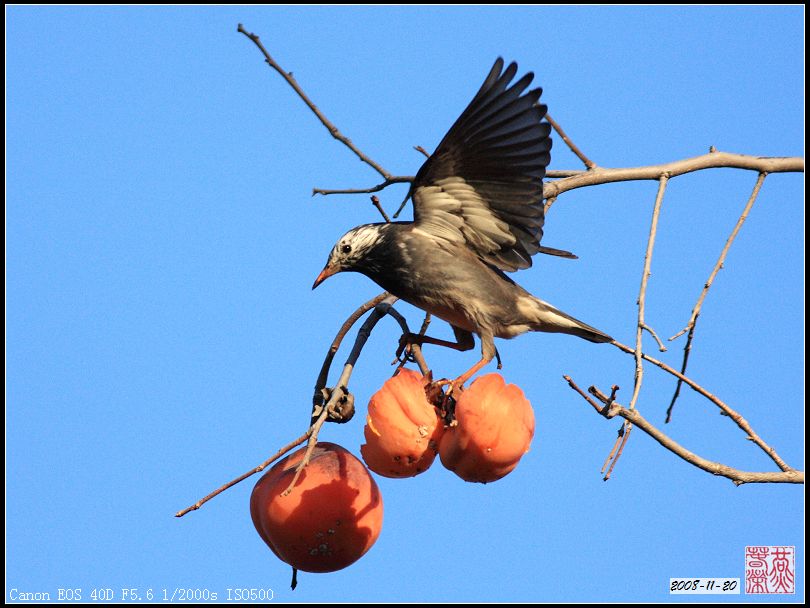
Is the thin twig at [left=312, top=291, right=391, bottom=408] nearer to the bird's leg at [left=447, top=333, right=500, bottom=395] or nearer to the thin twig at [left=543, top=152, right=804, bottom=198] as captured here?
the bird's leg at [left=447, top=333, right=500, bottom=395]

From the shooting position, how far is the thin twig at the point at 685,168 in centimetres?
457

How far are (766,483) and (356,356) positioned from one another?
1721mm

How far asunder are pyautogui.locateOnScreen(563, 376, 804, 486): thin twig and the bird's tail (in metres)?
1.33

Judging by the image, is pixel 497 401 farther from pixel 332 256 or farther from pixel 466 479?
pixel 332 256

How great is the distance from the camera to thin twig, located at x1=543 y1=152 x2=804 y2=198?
4574 millimetres

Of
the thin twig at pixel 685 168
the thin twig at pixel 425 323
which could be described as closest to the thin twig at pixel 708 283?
the thin twig at pixel 685 168

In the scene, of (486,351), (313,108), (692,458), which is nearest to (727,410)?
(692,458)

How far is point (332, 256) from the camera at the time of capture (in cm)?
479

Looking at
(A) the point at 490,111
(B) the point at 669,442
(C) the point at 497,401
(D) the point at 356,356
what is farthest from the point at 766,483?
(A) the point at 490,111

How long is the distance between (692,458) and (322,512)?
4.63 feet

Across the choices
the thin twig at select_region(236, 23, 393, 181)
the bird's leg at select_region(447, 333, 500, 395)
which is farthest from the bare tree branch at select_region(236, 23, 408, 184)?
the bird's leg at select_region(447, 333, 500, 395)

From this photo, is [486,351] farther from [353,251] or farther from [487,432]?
[487,432]

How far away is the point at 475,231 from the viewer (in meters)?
4.86

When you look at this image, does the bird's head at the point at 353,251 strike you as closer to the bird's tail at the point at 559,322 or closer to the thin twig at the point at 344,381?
the thin twig at the point at 344,381
